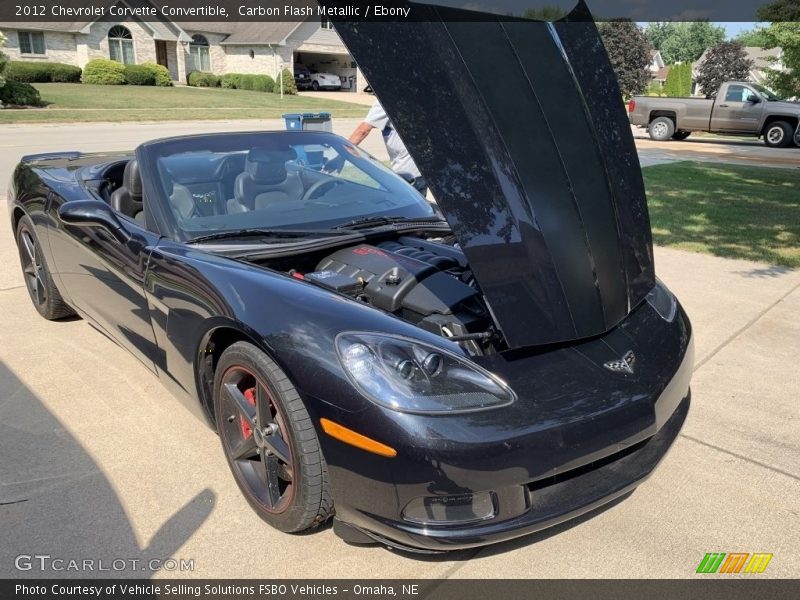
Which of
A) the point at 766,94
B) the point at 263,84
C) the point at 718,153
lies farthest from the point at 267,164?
the point at 263,84

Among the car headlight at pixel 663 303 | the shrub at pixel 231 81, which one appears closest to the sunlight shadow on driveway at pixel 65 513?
the car headlight at pixel 663 303

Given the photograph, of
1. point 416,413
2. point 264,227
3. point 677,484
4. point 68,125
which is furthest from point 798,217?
point 68,125

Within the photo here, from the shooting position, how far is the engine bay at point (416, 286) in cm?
269

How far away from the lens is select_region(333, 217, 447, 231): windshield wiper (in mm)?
3444

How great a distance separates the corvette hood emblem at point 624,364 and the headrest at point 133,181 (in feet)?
8.91

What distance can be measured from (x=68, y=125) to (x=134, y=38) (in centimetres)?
2428

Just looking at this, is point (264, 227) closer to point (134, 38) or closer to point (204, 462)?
point (204, 462)

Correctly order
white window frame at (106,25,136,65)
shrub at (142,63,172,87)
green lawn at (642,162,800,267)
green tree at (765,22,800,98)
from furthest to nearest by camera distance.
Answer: white window frame at (106,25,136,65)
shrub at (142,63,172,87)
green tree at (765,22,800,98)
green lawn at (642,162,800,267)

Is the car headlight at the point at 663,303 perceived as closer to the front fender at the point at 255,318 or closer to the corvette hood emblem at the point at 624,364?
the corvette hood emblem at the point at 624,364

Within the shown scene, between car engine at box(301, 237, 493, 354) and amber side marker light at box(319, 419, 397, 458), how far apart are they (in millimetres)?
554

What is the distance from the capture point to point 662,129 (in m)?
20.9

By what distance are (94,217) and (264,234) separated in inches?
32.9

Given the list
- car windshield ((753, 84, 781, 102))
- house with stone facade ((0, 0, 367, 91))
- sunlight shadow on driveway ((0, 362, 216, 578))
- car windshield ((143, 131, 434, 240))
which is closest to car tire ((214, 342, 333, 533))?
sunlight shadow on driveway ((0, 362, 216, 578))

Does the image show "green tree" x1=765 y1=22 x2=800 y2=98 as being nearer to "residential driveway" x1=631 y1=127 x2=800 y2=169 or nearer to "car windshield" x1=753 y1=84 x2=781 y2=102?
"residential driveway" x1=631 y1=127 x2=800 y2=169
